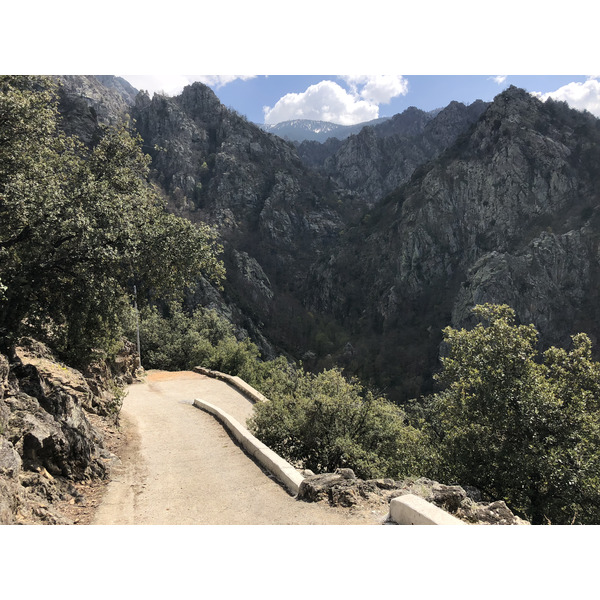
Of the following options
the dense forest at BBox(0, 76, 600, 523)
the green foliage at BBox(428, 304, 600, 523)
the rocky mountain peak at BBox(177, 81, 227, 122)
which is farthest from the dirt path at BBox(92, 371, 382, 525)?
the rocky mountain peak at BBox(177, 81, 227, 122)

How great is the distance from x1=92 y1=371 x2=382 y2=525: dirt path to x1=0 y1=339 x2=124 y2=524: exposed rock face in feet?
2.55

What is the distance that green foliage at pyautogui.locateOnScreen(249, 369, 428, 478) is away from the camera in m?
9.90

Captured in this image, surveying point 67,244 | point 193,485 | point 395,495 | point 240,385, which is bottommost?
point 240,385

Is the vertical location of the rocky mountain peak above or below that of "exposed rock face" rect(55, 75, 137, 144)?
above

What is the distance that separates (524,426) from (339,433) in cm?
457

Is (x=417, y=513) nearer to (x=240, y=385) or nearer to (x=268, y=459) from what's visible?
(x=268, y=459)

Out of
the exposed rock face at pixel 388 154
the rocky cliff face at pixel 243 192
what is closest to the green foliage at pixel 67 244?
the rocky cliff face at pixel 243 192

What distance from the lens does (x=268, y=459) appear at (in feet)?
29.0

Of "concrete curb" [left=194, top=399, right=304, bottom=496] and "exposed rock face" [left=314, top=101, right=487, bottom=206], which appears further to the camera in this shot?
"exposed rock face" [left=314, top=101, right=487, bottom=206]

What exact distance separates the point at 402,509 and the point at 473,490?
423 cm

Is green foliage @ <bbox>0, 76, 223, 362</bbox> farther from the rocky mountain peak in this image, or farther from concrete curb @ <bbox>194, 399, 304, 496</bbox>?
the rocky mountain peak

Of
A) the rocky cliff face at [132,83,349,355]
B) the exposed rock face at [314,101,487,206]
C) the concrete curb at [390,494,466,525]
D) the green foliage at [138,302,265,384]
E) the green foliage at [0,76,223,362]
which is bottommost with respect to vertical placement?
the green foliage at [138,302,265,384]

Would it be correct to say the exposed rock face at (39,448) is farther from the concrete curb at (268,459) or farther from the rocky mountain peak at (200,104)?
the rocky mountain peak at (200,104)

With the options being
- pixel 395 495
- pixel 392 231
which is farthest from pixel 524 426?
pixel 392 231
